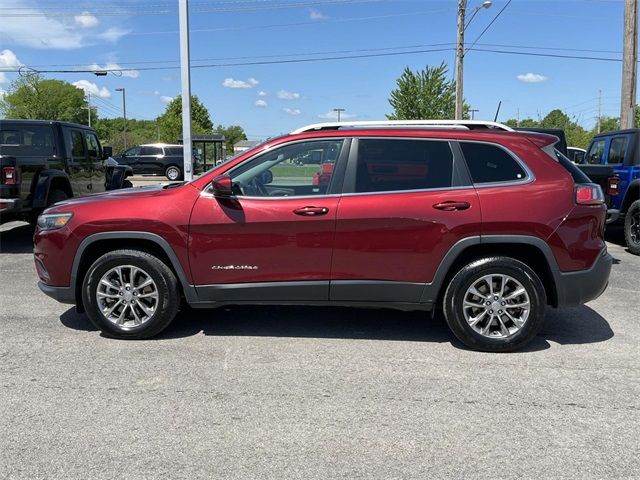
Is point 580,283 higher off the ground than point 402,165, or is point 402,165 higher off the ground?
point 402,165

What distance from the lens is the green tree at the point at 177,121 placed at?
183ft

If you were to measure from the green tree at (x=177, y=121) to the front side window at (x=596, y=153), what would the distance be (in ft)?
149

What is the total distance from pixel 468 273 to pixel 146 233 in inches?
104

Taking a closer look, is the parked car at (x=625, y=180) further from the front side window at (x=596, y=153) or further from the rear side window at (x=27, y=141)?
the rear side window at (x=27, y=141)

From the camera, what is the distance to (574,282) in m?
4.39

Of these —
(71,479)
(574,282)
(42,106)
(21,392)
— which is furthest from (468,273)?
(42,106)

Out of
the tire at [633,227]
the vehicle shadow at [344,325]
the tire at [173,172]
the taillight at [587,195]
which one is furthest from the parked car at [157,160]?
the taillight at [587,195]

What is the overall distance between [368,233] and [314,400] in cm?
141

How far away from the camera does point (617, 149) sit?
9.67 m

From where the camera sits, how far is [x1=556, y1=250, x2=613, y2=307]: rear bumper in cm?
438

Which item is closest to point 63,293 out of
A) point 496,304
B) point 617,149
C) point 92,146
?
point 496,304

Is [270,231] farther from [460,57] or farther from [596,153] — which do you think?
[460,57]

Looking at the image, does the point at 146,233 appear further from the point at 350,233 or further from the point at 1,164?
the point at 1,164

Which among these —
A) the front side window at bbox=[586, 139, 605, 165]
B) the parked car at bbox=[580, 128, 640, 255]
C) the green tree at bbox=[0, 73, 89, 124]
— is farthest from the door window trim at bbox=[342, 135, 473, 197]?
the green tree at bbox=[0, 73, 89, 124]
